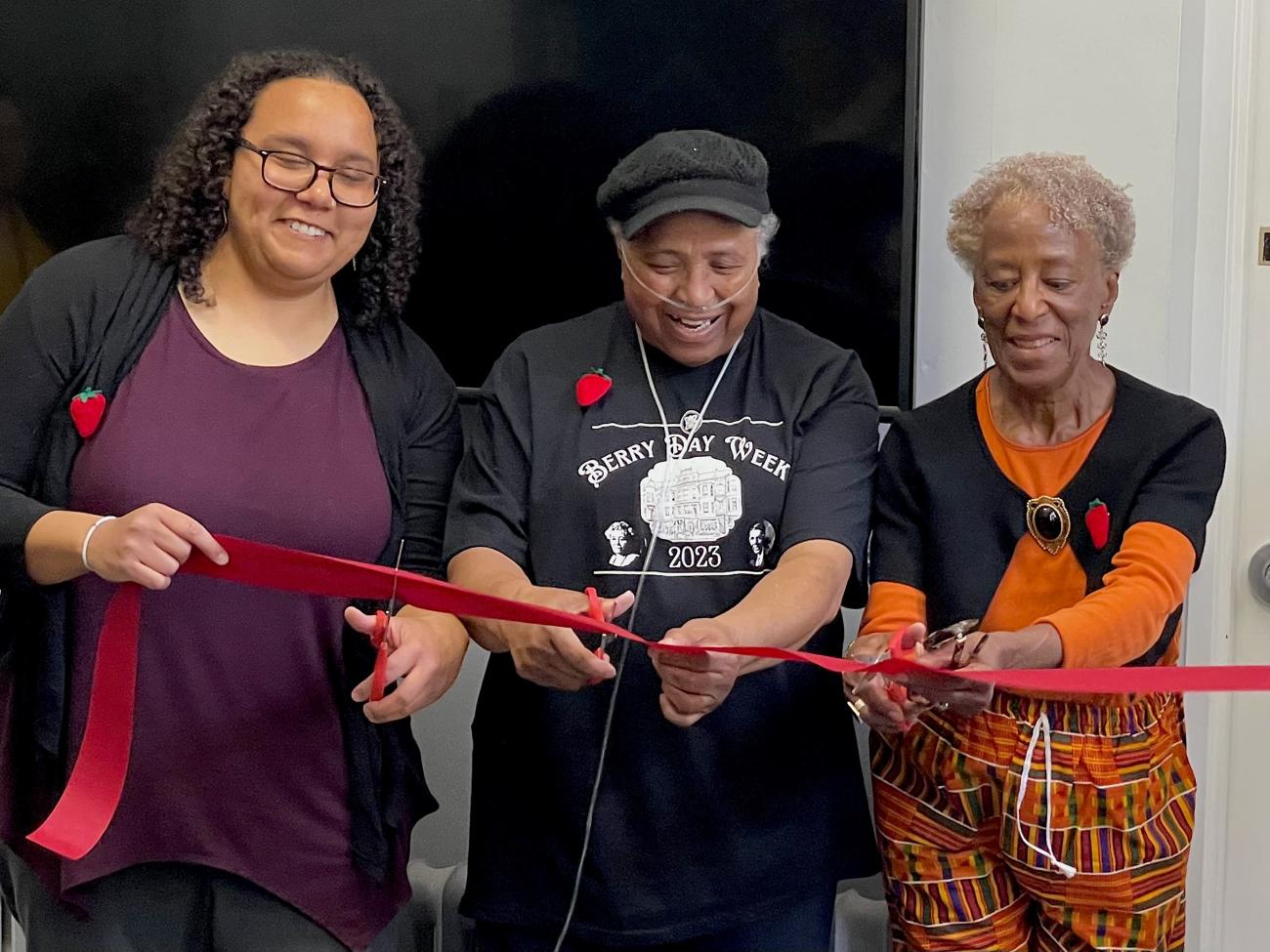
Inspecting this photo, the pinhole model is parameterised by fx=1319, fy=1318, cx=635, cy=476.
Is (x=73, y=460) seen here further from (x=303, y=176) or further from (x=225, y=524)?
Answer: (x=303, y=176)

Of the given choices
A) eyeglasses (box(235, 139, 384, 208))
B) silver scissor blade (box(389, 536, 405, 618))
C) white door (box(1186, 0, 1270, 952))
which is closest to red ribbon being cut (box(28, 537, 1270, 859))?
silver scissor blade (box(389, 536, 405, 618))

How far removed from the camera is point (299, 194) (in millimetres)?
1508

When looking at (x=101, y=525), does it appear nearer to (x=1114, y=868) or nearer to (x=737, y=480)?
(x=737, y=480)

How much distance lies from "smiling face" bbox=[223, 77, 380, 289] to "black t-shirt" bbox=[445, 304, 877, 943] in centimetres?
26

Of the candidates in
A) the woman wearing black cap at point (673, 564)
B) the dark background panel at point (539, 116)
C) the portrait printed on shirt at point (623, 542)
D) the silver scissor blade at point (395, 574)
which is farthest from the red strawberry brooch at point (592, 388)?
the dark background panel at point (539, 116)

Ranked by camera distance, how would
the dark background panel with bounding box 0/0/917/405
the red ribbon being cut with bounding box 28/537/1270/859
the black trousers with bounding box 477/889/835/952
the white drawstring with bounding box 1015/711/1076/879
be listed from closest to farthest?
1. the red ribbon being cut with bounding box 28/537/1270/859
2. the white drawstring with bounding box 1015/711/1076/879
3. the black trousers with bounding box 477/889/835/952
4. the dark background panel with bounding box 0/0/917/405

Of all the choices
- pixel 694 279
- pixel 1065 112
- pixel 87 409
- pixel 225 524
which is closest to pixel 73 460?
pixel 87 409

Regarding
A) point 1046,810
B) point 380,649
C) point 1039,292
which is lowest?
point 1046,810

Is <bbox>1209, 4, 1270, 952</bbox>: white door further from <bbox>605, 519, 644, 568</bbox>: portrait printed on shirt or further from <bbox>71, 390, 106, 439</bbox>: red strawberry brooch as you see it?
<bbox>71, 390, 106, 439</bbox>: red strawberry brooch

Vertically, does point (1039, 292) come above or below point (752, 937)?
above

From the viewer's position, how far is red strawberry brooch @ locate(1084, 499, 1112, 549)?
1.47 m

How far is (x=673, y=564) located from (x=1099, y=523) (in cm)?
48

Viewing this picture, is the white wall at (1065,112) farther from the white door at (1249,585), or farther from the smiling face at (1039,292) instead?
the smiling face at (1039,292)

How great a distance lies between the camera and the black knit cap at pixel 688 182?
150 cm
